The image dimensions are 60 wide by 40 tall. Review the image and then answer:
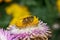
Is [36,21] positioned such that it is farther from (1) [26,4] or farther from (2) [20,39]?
(1) [26,4]

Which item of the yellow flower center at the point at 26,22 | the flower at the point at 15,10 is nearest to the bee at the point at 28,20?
the yellow flower center at the point at 26,22

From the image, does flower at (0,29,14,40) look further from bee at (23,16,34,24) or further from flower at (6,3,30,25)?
flower at (6,3,30,25)

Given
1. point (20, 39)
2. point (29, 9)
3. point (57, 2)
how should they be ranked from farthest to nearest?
point (29, 9) → point (57, 2) → point (20, 39)

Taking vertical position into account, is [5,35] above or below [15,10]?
above

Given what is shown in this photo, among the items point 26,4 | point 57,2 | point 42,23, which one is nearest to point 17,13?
point 26,4

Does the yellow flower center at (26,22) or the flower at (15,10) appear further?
the flower at (15,10)

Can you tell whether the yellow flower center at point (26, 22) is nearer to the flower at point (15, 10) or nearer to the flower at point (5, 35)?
the flower at point (5, 35)

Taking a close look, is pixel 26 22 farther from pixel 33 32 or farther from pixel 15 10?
pixel 15 10

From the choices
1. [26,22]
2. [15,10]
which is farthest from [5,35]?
[15,10]

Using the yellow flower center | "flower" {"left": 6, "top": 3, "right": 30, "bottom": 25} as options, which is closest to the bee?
the yellow flower center
